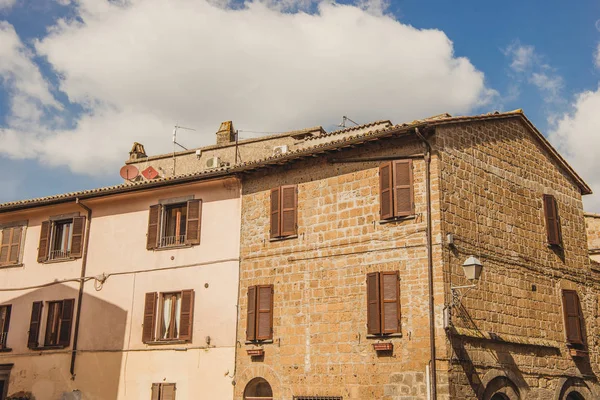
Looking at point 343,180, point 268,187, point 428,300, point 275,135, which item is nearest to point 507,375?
point 428,300

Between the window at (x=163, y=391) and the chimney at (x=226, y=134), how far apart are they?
1216 centimetres

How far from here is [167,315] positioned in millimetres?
20516

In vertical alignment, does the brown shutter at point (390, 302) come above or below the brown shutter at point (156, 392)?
above

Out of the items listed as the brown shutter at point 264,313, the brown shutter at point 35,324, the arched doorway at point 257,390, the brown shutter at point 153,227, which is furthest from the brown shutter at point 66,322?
the brown shutter at point 264,313

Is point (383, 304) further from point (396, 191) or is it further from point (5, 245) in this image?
point (5, 245)

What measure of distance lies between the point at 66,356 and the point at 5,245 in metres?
4.96

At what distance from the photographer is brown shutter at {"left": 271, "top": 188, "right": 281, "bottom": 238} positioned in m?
19.1

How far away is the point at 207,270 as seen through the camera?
20.1 meters

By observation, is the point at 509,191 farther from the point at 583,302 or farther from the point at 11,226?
the point at 11,226

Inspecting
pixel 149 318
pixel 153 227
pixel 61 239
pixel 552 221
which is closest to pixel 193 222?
pixel 153 227

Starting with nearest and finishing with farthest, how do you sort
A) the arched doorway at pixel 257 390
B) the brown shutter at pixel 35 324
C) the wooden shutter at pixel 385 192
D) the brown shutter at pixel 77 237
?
the wooden shutter at pixel 385 192
the arched doorway at pixel 257 390
the brown shutter at pixel 35 324
the brown shutter at pixel 77 237

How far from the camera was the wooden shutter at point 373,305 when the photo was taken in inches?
654

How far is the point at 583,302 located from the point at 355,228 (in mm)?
7161

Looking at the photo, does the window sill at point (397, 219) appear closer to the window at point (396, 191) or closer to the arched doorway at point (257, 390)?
the window at point (396, 191)
